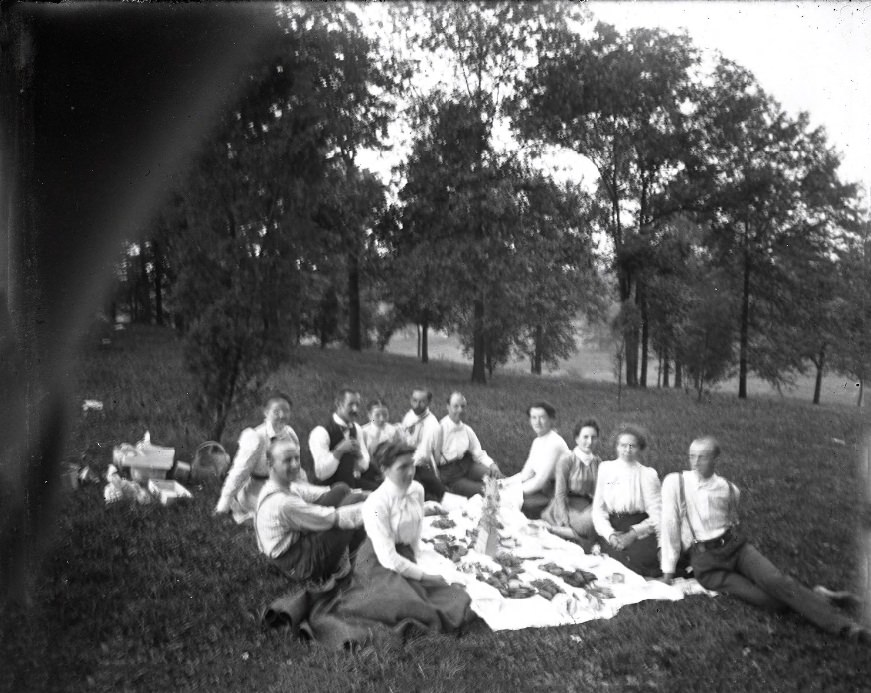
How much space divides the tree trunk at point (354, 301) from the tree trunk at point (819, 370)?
4556mm

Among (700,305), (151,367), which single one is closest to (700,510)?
(700,305)

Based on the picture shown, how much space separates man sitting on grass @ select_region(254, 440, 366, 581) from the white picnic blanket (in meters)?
0.67

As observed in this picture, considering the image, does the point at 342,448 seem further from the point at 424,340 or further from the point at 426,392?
the point at 424,340

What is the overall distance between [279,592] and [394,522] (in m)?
0.95

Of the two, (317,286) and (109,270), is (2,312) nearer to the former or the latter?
(109,270)

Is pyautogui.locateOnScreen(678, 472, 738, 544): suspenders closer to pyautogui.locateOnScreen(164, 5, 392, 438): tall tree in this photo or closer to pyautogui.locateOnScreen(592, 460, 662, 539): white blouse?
pyautogui.locateOnScreen(592, 460, 662, 539): white blouse

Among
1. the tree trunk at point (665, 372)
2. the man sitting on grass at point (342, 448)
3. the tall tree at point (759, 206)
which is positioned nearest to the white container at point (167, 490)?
the man sitting on grass at point (342, 448)

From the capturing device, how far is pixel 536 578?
15.3 ft

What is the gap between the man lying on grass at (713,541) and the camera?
167 inches

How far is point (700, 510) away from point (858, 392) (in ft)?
5.04

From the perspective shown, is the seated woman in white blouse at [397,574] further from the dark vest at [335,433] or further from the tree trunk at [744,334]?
the tree trunk at [744,334]

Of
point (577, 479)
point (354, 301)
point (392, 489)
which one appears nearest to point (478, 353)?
point (354, 301)

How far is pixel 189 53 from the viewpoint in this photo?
15.3 feet

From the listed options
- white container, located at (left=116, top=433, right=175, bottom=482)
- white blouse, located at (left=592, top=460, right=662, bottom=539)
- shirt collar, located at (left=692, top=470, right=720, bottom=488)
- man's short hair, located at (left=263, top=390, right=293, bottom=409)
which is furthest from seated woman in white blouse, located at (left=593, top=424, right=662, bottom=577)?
white container, located at (left=116, top=433, right=175, bottom=482)
